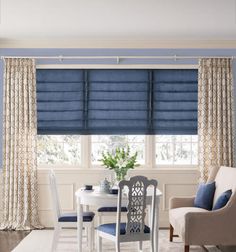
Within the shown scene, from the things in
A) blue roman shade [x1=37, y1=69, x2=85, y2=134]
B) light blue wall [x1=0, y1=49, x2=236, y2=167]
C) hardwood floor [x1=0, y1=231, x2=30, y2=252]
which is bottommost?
hardwood floor [x1=0, y1=231, x2=30, y2=252]

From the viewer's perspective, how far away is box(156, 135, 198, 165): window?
29.0ft

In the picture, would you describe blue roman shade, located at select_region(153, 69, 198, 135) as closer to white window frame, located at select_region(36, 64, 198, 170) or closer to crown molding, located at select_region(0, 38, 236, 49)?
white window frame, located at select_region(36, 64, 198, 170)

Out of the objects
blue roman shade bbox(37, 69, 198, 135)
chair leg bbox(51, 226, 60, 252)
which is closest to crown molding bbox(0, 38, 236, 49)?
blue roman shade bbox(37, 69, 198, 135)

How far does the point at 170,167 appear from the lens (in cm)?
880

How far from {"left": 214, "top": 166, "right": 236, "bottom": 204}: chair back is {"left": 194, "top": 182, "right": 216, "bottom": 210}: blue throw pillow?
0.07 meters

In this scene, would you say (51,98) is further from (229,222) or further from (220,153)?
(229,222)

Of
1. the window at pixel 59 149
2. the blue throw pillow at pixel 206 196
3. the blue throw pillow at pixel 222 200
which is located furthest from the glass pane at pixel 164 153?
the blue throw pillow at pixel 222 200

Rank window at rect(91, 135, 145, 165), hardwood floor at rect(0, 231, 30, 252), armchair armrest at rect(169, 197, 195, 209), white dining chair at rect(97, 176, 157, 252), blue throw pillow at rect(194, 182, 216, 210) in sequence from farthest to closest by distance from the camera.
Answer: window at rect(91, 135, 145, 165), armchair armrest at rect(169, 197, 195, 209), blue throw pillow at rect(194, 182, 216, 210), hardwood floor at rect(0, 231, 30, 252), white dining chair at rect(97, 176, 157, 252)

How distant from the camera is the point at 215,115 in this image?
8539 mm

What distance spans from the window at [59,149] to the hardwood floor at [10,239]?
1.22 metres

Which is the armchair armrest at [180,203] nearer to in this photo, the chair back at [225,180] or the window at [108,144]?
the chair back at [225,180]

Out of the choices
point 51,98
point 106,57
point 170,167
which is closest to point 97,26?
point 106,57

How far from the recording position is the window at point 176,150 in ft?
29.0

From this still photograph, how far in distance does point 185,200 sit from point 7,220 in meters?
2.72
